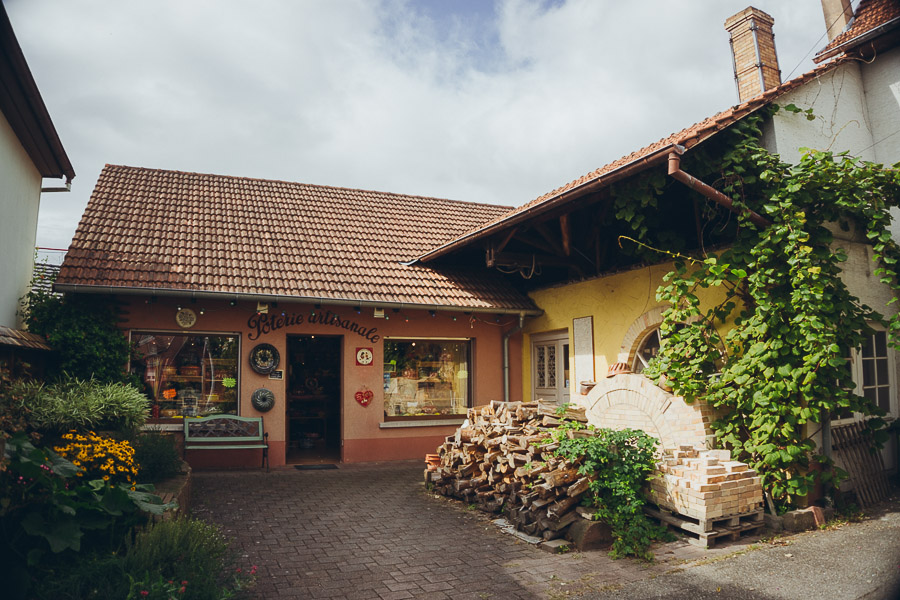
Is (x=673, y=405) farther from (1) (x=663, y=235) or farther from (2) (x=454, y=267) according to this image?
(2) (x=454, y=267)

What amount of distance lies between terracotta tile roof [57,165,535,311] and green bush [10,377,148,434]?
1.86 meters

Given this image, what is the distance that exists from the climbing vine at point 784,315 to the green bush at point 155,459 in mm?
5984

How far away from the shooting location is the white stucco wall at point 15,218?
7.21 metres

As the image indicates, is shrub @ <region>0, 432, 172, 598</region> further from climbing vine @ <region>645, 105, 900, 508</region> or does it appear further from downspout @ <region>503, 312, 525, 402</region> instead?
downspout @ <region>503, 312, 525, 402</region>

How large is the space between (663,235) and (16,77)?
308 inches

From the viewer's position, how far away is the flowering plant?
5.23m

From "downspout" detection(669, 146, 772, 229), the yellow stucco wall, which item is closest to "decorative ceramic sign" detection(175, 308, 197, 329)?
the yellow stucco wall

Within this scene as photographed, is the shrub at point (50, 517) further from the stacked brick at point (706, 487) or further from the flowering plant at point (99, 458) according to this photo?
the stacked brick at point (706, 487)

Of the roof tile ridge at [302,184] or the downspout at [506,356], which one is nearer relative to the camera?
the downspout at [506,356]

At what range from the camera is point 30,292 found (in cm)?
885

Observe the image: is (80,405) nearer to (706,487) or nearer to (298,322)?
(298,322)

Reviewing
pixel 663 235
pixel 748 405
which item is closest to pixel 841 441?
pixel 748 405

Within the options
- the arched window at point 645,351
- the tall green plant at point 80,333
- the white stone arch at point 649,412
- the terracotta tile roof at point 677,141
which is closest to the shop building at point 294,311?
the tall green plant at point 80,333

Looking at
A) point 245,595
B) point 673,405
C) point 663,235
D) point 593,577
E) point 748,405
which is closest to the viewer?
point 245,595
